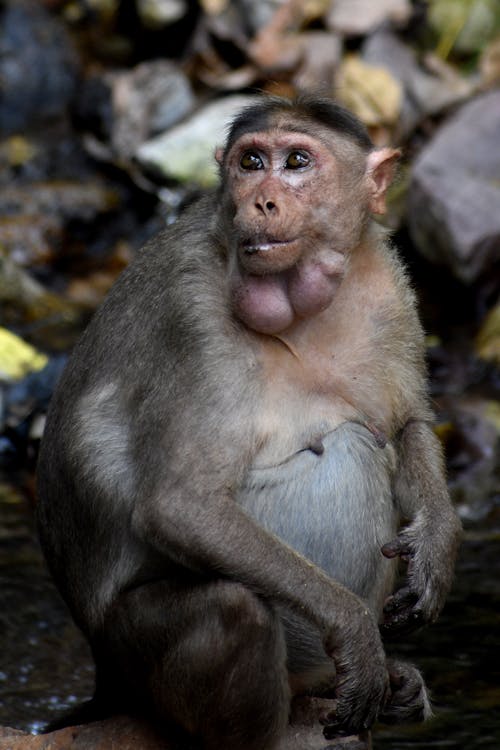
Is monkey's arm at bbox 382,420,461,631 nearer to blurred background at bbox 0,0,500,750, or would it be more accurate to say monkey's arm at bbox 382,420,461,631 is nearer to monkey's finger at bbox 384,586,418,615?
monkey's finger at bbox 384,586,418,615

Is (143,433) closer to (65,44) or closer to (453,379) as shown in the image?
(453,379)

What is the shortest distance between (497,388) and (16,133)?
24.1 ft

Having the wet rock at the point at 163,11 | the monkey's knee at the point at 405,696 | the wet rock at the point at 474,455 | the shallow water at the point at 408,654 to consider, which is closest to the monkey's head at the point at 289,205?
the monkey's knee at the point at 405,696

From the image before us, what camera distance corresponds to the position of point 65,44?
55.9ft

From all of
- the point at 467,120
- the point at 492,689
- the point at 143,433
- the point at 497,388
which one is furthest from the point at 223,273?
the point at 467,120

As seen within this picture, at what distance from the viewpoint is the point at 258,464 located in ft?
17.2

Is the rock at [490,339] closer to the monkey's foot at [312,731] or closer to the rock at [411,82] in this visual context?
the rock at [411,82]

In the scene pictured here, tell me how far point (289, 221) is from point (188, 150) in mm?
9753

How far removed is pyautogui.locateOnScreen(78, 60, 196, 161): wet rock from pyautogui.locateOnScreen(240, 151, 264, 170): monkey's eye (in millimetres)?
10189

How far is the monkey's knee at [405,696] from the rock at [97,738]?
2.85ft

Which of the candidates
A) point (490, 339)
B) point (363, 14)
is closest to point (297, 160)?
point (490, 339)

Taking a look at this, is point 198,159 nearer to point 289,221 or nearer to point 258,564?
point 289,221

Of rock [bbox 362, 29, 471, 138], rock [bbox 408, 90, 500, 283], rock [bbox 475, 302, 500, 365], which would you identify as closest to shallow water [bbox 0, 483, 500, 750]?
rock [bbox 475, 302, 500, 365]

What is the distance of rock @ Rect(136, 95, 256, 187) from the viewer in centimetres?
1446
